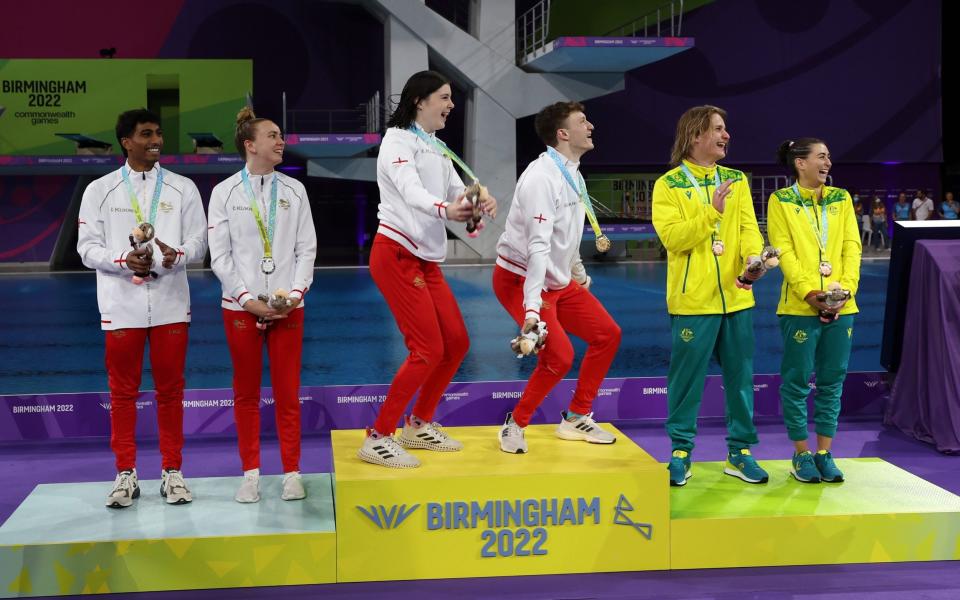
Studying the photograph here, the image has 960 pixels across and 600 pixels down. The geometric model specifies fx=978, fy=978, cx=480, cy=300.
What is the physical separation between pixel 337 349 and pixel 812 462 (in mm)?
5078

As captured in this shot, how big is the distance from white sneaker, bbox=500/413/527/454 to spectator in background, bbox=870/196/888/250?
19733 millimetres

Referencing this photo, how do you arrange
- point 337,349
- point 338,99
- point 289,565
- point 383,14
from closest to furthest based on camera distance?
point 289,565 < point 337,349 < point 383,14 < point 338,99

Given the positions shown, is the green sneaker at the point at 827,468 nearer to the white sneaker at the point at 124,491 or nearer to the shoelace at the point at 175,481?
the shoelace at the point at 175,481

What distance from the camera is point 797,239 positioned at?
14.5 feet

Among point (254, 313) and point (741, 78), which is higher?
point (741, 78)

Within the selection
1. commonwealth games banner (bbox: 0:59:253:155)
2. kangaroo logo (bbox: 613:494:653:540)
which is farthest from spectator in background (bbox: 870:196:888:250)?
kangaroo logo (bbox: 613:494:653:540)

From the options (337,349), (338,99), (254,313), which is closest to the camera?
(254,313)

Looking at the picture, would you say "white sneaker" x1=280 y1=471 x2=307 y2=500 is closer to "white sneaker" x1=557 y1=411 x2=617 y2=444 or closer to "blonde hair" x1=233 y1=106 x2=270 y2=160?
"white sneaker" x1=557 y1=411 x2=617 y2=444

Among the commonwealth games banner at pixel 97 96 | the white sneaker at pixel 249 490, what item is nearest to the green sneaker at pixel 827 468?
the white sneaker at pixel 249 490

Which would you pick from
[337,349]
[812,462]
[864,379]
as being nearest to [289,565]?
[812,462]

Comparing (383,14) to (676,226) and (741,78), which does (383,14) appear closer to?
(741,78)

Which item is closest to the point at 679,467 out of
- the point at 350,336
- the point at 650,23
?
the point at 350,336

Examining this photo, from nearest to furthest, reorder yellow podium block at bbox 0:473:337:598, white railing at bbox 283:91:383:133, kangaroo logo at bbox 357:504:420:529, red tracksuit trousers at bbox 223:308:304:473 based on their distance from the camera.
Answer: yellow podium block at bbox 0:473:337:598 < kangaroo logo at bbox 357:504:420:529 < red tracksuit trousers at bbox 223:308:304:473 < white railing at bbox 283:91:383:133

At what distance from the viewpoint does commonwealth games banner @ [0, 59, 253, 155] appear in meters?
20.5
